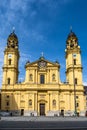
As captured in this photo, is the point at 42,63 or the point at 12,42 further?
the point at 12,42

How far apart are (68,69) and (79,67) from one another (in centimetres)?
325

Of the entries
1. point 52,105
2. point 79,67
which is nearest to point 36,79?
point 52,105

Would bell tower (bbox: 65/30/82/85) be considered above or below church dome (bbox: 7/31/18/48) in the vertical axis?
below

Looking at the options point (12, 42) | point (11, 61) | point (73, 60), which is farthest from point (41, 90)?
point (12, 42)

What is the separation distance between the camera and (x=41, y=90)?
64312 mm

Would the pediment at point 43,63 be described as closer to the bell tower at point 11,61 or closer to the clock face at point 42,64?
the clock face at point 42,64

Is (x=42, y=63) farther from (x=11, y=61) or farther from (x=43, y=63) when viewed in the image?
(x=11, y=61)

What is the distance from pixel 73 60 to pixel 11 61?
1758 cm

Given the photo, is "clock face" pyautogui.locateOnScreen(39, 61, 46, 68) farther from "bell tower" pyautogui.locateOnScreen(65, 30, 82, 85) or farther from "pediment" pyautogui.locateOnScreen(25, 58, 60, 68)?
"bell tower" pyautogui.locateOnScreen(65, 30, 82, 85)

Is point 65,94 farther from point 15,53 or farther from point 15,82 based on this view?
point 15,53

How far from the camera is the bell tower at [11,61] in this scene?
213 ft

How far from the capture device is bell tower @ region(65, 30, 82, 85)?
65312 mm

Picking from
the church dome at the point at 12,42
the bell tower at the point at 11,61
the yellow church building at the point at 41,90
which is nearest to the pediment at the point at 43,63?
the yellow church building at the point at 41,90

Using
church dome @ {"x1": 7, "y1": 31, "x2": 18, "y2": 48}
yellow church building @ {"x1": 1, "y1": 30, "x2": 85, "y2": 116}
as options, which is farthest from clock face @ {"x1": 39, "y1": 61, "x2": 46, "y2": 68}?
church dome @ {"x1": 7, "y1": 31, "x2": 18, "y2": 48}
